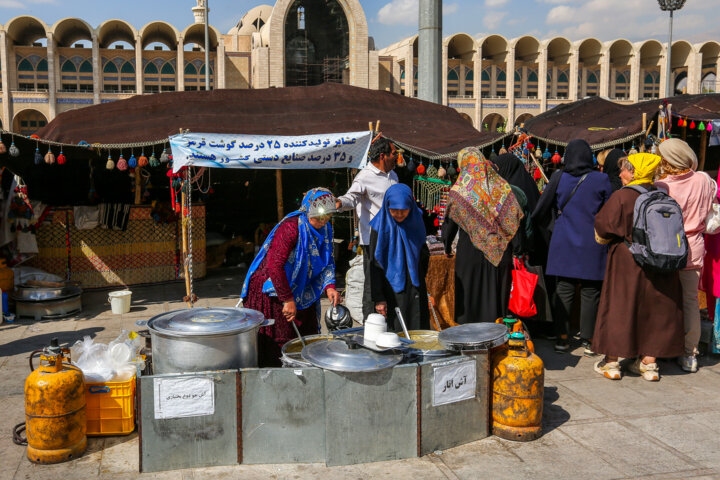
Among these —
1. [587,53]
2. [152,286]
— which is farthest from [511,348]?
[587,53]

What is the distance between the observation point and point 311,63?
31719 millimetres

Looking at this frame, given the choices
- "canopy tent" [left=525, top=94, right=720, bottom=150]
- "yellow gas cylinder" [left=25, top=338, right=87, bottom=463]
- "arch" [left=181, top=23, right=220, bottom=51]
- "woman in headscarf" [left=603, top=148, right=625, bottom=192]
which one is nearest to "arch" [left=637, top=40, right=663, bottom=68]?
"arch" [left=181, top=23, right=220, bottom=51]

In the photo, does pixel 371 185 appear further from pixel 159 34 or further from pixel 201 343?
pixel 159 34

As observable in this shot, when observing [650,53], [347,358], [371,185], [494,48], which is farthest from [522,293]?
[650,53]

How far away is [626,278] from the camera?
414 cm

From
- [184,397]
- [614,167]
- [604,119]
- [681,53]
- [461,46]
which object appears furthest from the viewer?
[681,53]

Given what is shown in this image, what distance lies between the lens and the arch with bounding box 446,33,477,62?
34438mm

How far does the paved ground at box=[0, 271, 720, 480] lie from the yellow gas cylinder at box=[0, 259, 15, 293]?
2.07 meters

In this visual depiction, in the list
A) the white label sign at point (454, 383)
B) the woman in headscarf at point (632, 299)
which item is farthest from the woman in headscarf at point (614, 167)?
the white label sign at point (454, 383)

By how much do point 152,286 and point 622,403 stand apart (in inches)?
237

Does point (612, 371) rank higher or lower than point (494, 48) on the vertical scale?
lower

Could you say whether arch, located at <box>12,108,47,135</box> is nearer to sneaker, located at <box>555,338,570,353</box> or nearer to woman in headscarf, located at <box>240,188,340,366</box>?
woman in headscarf, located at <box>240,188,340,366</box>

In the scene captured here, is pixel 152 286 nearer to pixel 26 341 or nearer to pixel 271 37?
pixel 26 341

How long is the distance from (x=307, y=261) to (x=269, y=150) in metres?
3.10
